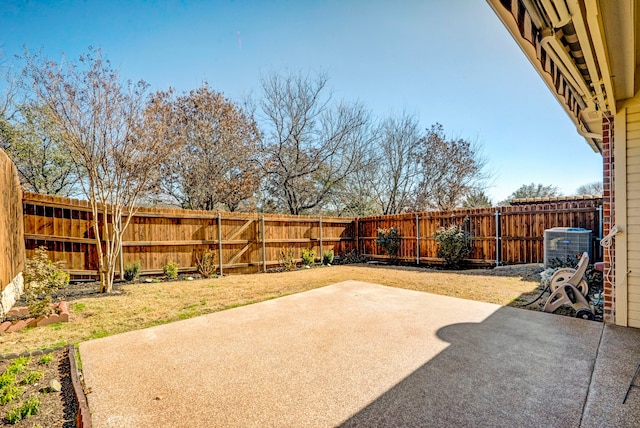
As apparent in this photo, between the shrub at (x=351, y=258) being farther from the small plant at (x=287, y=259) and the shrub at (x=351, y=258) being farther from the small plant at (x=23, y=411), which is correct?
the small plant at (x=23, y=411)

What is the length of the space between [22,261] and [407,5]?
7.52 m

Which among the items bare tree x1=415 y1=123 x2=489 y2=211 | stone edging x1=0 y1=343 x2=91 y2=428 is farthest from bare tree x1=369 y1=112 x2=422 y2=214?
stone edging x1=0 y1=343 x2=91 y2=428

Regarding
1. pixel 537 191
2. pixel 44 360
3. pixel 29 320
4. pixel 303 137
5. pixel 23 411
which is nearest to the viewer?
pixel 23 411

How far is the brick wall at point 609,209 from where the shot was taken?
355 centimetres

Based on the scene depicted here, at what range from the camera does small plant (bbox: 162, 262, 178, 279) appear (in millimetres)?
7352

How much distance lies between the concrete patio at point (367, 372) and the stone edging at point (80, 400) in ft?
0.16

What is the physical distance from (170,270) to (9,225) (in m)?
3.36

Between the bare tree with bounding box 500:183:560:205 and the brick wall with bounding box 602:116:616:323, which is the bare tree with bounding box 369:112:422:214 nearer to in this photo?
the bare tree with bounding box 500:183:560:205

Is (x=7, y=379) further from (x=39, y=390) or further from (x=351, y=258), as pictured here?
(x=351, y=258)

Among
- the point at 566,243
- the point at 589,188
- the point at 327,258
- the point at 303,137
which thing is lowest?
the point at 327,258

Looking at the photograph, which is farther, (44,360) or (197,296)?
(197,296)

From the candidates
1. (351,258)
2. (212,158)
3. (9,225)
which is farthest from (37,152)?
Answer: (351,258)

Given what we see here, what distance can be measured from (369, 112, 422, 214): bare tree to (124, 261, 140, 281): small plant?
1180 centimetres

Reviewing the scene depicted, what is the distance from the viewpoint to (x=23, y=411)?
6.32 feet
